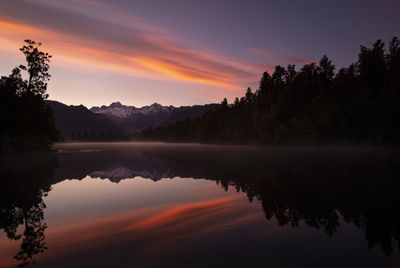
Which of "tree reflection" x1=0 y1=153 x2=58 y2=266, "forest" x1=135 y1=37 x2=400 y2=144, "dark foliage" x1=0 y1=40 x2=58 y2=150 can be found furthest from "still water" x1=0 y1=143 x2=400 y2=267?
"forest" x1=135 y1=37 x2=400 y2=144

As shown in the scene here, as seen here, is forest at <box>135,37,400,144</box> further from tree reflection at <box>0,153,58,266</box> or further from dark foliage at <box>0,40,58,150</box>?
tree reflection at <box>0,153,58,266</box>

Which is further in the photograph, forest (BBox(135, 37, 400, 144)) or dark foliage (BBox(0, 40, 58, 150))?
forest (BBox(135, 37, 400, 144))

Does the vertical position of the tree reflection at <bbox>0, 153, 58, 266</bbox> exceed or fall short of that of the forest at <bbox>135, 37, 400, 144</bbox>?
it falls short

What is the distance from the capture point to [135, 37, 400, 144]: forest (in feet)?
307

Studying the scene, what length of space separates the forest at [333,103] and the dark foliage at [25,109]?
269 feet

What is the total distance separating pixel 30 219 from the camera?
1384 cm

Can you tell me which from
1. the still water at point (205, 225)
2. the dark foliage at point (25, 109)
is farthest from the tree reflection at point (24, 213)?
the dark foliage at point (25, 109)

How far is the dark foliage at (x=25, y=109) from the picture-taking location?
4688cm

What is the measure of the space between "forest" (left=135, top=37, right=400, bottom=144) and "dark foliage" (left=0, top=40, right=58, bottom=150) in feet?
269

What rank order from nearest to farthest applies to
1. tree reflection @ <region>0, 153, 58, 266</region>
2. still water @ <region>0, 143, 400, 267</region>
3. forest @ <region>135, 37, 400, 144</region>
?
still water @ <region>0, 143, 400, 267</region>
tree reflection @ <region>0, 153, 58, 266</region>
forest @ <region>135, 37, 400, 144</region>

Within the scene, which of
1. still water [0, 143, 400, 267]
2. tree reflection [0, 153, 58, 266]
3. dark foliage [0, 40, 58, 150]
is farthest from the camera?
dark foliage [0, 40, 58, 150]

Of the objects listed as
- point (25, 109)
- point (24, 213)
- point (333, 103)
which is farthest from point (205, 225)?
point (333, 103)

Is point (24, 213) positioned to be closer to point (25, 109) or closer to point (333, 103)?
point (25, 109)

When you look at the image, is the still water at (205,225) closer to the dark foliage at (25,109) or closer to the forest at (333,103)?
the dark foliage at (25,109)
